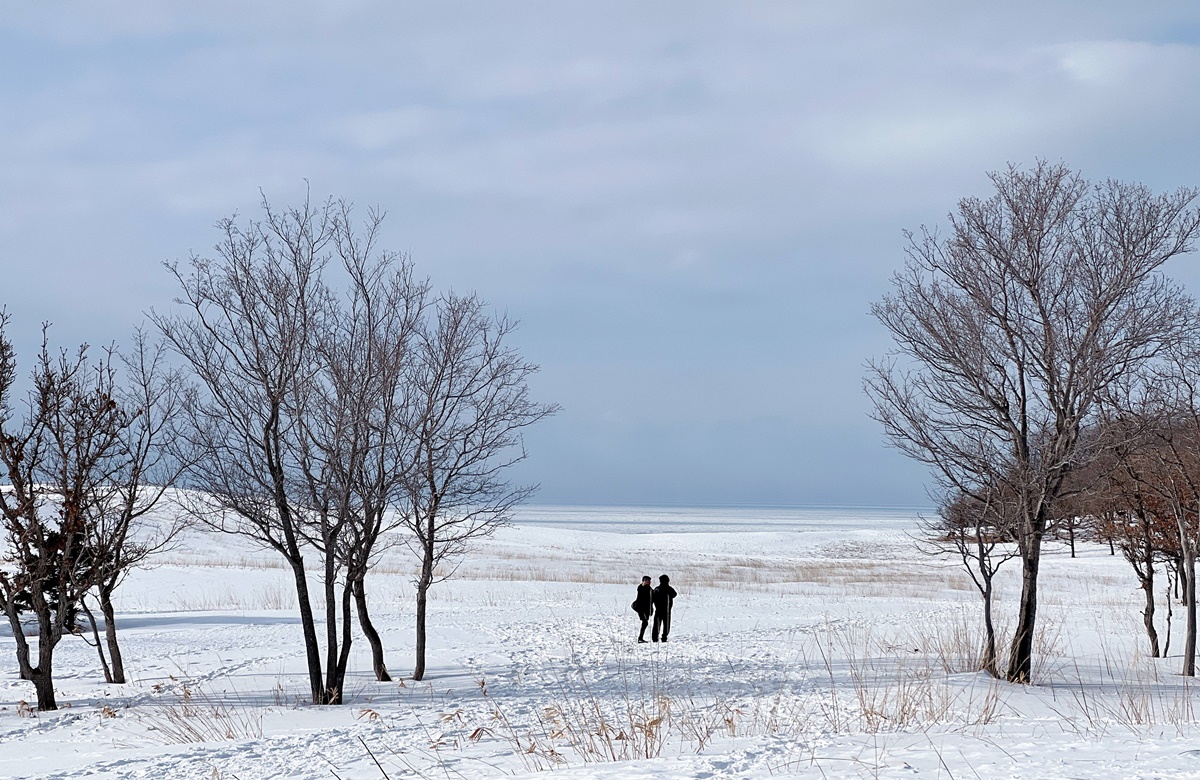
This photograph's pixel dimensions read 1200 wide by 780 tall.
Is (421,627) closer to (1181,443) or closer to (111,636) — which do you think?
(111,636)

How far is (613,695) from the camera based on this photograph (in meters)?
11.2

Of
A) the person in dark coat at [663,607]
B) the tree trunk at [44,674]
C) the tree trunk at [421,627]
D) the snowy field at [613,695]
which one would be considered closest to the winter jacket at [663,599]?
the person in dark coat at [663,607]

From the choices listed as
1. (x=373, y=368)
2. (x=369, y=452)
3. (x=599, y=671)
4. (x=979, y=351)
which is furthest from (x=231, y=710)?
(x=979, y=351)

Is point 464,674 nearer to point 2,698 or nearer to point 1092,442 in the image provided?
point 2,698

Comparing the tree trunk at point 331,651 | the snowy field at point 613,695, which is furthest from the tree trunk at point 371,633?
the tree trunk at point 331,651

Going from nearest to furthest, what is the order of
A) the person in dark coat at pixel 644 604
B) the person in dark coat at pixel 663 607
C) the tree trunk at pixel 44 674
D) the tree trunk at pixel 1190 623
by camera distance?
the tree trunk at pixel 44 674
the tree trunk at pixel 1190 623
the person in dark coat at pixel 663 607
the person in dark coat at pixel 644 604

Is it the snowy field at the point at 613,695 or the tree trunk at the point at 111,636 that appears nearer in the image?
the snowy field at the point at 613,695

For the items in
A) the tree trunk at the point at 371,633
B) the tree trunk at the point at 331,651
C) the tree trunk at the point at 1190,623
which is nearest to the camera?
the tree trunk at the point at 331,651

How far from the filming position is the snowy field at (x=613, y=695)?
5484mm

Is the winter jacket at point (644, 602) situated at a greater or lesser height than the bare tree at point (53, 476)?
lesser

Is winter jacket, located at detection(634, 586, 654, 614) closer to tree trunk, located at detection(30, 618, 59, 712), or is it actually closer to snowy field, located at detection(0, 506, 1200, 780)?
snowy field, located at detection(0, 506, 1200, 780)

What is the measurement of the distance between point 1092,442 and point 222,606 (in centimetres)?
2442

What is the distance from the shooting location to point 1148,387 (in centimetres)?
1328

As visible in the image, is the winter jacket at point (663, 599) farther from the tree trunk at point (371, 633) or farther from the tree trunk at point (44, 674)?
the tree trunk at point (44, 674)
